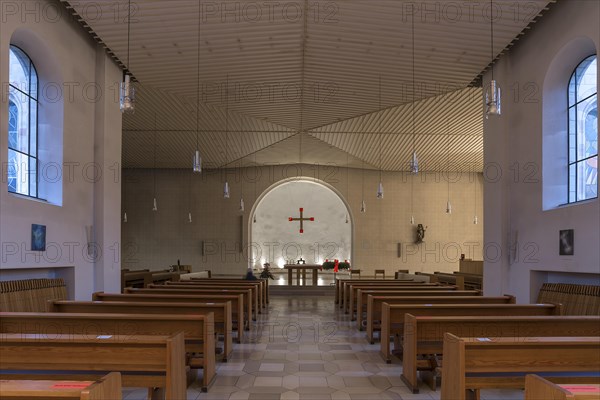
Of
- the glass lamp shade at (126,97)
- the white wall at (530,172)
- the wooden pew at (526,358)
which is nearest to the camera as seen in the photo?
the wooden pew at (526,358)

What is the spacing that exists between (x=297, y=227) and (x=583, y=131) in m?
16.1

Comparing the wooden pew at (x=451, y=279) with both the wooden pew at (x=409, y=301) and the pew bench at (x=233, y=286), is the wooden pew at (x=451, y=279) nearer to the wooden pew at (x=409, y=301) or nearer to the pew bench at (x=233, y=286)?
the pew bench at (x=233, y=286)

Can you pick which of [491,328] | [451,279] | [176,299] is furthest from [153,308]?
[451,279]

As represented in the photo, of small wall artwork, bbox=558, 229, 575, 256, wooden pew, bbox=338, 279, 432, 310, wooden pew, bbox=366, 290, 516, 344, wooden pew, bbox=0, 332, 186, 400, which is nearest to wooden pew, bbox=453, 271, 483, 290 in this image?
wooden pew, bbox=338, 279, 432, 310

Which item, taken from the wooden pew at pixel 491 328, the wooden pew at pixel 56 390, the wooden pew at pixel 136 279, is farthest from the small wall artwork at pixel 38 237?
the wooden pew at pixel 56 390

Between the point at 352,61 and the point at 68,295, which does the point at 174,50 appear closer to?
the point at 352,61

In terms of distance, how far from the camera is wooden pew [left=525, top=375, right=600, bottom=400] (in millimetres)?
2006

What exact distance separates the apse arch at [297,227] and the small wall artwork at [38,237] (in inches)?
599

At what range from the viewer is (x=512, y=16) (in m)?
7.95

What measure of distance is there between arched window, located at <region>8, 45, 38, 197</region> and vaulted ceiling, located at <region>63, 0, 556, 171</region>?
1.17m

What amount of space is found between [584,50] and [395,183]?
41.8 ft

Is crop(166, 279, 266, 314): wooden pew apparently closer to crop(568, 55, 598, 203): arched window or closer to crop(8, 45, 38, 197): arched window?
crop(8, 45, 38, 197): arched window

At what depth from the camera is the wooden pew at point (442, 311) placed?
582 cm

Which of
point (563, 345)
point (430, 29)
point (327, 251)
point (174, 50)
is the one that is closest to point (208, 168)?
point (327, 251)
